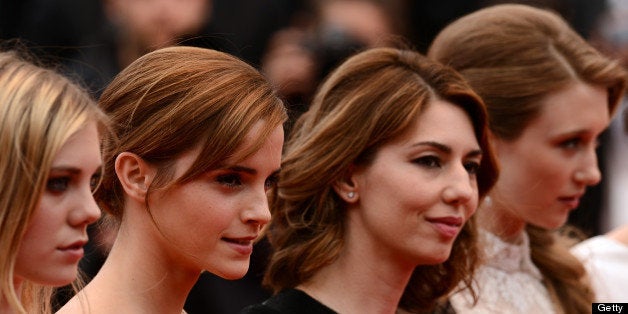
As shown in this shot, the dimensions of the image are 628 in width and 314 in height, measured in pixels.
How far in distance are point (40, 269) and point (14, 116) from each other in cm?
35

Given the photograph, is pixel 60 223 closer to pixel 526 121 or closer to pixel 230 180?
pixel 230 180

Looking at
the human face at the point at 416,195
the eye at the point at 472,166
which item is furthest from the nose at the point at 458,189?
the eye at the point at 472,166

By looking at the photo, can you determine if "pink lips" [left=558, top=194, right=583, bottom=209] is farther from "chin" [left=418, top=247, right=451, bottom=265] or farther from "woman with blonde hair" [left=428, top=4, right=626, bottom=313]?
"chin" [left=418, top=247, right=451, bottom=265]

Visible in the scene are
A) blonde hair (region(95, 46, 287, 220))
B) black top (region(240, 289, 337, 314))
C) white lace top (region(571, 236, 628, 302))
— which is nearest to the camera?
blonde hair (region(95, 46, 287, 220))

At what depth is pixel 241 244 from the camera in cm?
341

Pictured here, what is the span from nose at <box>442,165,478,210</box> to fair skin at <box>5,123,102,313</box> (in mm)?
1431

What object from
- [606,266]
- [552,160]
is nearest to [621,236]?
[606,266]

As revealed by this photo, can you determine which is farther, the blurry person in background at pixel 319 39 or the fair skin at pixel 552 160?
the blurry person in background at pixel 319 39

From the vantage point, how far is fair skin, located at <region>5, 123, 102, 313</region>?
112 inches

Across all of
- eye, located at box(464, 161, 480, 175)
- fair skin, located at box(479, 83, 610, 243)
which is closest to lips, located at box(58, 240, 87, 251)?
eye, located at box(464, 161, 480, 175)

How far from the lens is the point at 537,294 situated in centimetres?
491

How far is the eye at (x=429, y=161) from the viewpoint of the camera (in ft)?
13.2

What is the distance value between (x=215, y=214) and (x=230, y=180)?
11 centimetres

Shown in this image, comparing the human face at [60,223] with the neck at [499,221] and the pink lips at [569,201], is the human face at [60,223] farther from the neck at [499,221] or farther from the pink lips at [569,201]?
the pink lips at [569,201]
